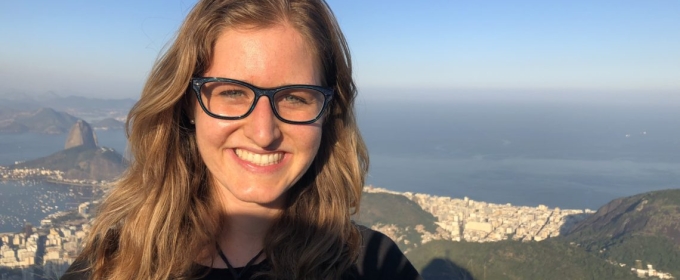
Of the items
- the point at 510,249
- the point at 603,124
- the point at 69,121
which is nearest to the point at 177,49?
the point at 510,249

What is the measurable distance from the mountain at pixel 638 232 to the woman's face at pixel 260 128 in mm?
9820

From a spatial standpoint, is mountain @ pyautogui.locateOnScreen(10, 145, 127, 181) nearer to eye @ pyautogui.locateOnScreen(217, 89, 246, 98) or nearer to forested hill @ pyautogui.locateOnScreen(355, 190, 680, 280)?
forested hill @ pyautogui.locateOnScreen(355, 190, 680, 280)

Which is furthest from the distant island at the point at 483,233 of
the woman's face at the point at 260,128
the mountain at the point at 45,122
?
the mountain at the point at 45,122

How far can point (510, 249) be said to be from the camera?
958 centimetres

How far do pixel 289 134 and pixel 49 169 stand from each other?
12.7 m

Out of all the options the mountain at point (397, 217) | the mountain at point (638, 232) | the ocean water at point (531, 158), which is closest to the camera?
the mountain at point (638, 232)

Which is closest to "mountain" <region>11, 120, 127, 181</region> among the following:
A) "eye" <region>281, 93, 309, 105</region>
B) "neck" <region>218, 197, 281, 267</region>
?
"neck" <region>218, 197, 281, 267</region>

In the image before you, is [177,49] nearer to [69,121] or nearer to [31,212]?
[31,212]

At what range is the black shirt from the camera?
1260mm

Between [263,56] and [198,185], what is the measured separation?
Answer: 0.53 m

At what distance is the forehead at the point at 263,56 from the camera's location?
109 cm

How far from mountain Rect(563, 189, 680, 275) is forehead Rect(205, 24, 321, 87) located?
990 centimetres

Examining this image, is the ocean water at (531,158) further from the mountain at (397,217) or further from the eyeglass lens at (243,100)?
the eyeglass lens at (243,100)

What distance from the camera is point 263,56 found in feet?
3.59
